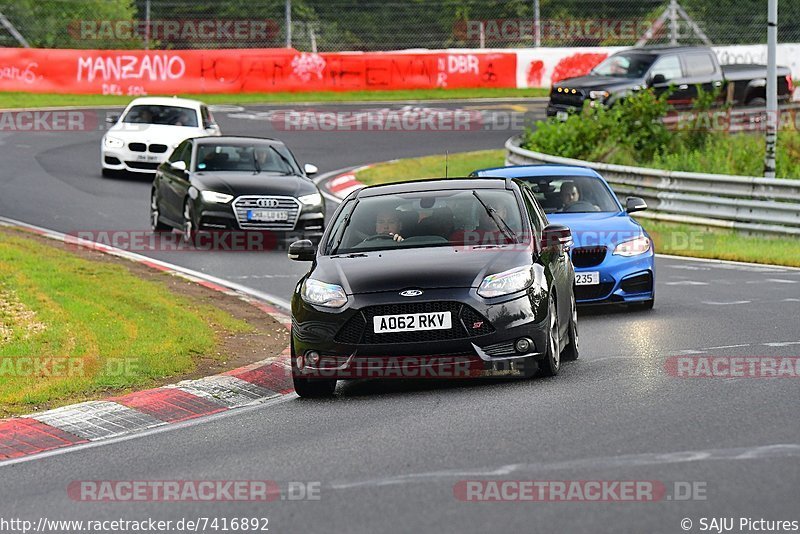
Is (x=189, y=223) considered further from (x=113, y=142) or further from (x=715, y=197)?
(x=715, y=197)

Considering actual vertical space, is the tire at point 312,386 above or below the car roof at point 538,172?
below

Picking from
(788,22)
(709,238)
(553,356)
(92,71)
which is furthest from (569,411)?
(788,22)

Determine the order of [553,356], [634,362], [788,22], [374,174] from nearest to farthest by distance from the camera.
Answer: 1. [553,356]
2. [634,362]
3. [374,174]
4. [788,22]

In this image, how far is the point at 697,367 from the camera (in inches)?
413

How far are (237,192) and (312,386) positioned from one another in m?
10.5

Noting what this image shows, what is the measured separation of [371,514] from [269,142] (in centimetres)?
1609

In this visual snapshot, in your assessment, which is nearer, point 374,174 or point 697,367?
point 697,367

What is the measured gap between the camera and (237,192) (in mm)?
20328

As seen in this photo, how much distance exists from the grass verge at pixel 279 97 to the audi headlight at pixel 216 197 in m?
19.5

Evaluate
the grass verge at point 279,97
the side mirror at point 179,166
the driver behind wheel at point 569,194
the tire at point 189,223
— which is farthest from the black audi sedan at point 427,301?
the grass verge at point 279,97

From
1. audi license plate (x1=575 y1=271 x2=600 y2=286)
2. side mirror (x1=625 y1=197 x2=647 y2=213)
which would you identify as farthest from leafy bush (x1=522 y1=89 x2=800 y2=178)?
audi license plate (x1=575 y1=271 x2=600 y2=286)

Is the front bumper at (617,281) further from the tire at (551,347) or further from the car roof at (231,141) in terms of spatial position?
the car roof at (231,141)

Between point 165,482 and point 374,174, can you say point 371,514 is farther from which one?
point 374,174

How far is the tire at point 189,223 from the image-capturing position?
67.4ft
